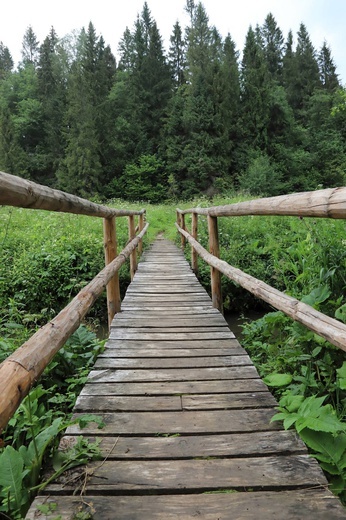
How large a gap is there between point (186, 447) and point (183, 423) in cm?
19

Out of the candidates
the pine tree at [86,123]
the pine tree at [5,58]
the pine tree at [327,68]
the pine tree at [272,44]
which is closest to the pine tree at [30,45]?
the pine tree at [5,58]

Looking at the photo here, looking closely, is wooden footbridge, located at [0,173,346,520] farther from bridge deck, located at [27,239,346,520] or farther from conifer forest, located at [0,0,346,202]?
conifer forest, located at [0,0,346,202]

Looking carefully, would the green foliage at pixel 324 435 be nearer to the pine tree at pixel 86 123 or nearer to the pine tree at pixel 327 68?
the pine tree at pixel 86 123

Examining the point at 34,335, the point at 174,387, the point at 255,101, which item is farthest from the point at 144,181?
the point at 34,335

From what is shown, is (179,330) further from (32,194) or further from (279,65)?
(279,65)

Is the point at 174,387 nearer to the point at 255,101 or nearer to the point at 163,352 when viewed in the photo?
the point at 163,352

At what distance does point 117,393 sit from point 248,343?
1.74 metres

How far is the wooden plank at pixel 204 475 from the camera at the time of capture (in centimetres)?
127

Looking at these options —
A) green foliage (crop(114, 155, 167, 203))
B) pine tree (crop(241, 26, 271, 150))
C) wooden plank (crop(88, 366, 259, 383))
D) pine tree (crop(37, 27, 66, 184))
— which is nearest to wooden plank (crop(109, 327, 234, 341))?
wooden plank (crop(88, 366, 259, 383))

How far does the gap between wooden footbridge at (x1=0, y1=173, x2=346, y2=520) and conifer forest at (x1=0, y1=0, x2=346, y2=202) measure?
25.2 m

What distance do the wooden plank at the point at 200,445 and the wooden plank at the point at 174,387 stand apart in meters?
0.42

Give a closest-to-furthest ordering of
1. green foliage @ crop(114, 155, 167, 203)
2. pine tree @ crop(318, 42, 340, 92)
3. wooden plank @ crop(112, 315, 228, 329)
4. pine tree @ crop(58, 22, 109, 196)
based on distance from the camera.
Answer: wooden plank @ crop(112, 315, 228, 329) < pine tree @ crop(58, 22, 109, 196) < green foliage @ crop(114, 155, 167, 203) < pine tree @ crop(318, 42, 340, 92)

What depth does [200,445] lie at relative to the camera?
5.01 feet

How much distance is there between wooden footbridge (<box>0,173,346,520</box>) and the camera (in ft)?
3.86
